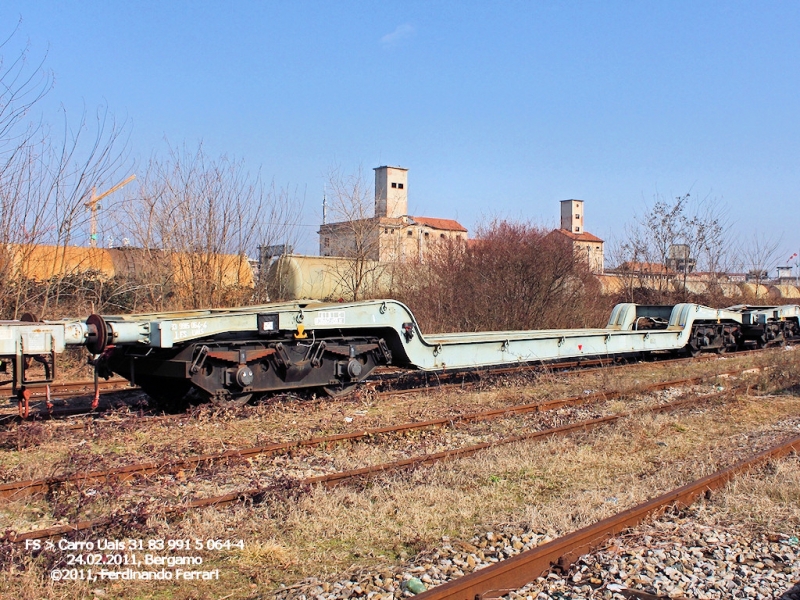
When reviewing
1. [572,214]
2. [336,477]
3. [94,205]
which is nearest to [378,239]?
[94,205]

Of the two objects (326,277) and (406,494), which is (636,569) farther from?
(326,277)

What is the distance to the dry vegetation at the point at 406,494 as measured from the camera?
159 inches

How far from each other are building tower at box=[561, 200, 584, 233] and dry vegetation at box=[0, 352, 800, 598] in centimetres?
11053

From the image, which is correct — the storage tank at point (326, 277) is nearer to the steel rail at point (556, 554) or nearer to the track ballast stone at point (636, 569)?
the steel rail at point (556, 554)

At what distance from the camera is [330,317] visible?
8805 millimetres

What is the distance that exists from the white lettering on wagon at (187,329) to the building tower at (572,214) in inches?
4438

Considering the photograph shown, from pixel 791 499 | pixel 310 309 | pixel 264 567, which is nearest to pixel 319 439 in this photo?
pixel 310 309

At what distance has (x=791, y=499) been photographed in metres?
5.30

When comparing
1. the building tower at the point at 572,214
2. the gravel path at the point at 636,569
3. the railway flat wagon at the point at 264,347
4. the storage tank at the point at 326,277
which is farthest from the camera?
the building tower at the point at 572,214

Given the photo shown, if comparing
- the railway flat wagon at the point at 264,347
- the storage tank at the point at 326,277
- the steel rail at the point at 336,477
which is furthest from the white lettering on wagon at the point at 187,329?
the storage tank at the point at 326,277

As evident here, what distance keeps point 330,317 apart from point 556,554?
5287 millimetres

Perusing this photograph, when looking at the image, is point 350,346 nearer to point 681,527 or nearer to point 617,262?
→ point 681,527

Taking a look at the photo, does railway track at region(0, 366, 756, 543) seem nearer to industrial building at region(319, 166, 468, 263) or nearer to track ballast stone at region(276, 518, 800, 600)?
track ballast stone at region(276, 518, 800, 600)

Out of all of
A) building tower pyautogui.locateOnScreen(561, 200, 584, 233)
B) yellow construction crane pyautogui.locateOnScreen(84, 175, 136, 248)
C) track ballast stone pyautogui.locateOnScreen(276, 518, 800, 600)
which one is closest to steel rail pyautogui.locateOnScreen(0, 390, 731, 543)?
track ballast stone pyautogui.locateOnScreen(276, 518, 800, 600)
